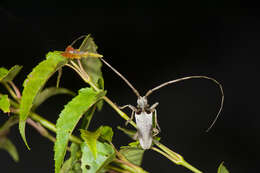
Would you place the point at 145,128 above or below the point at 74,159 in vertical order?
above

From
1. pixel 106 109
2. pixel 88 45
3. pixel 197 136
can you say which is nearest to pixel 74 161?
pixel 88 45

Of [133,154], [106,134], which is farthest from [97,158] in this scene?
[133,154]

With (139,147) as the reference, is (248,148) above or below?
above

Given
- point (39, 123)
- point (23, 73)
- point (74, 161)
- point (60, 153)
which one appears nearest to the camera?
point (60, 153)

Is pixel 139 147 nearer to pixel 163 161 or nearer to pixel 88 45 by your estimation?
pixel 88 45

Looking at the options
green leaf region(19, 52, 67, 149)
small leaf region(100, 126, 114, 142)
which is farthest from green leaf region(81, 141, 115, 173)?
green leaf region(19, 52, 67, 149)

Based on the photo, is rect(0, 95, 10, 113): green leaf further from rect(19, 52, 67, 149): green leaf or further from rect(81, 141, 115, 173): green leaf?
rect(81, 141, 115, 173): green leaf

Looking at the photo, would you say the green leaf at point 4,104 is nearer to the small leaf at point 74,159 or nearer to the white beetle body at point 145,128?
the small leaf at point 74,159

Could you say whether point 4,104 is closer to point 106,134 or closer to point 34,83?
point 34,83
